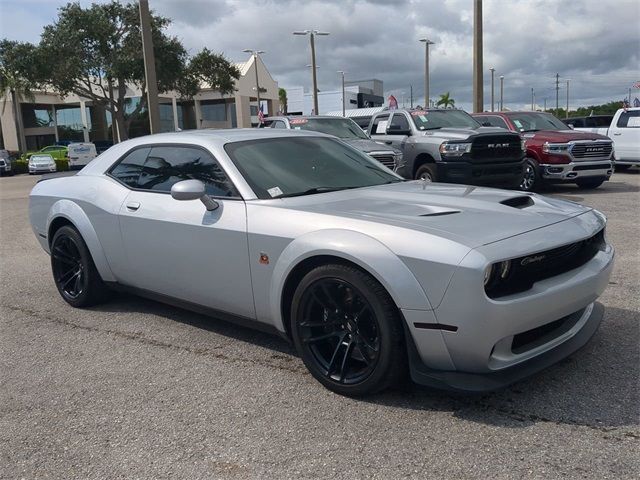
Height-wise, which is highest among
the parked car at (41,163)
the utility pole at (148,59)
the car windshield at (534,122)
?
the utility pole at (148,59)

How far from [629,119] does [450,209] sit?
49.4 feet

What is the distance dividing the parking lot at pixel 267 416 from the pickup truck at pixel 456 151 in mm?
6160

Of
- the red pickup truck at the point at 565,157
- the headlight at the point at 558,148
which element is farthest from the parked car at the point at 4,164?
the headlight at the point at 558,148

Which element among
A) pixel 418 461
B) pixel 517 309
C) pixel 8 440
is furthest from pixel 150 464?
pixel 517 309

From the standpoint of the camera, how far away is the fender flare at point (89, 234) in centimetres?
486

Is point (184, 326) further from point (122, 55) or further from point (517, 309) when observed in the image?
point (122, 55)

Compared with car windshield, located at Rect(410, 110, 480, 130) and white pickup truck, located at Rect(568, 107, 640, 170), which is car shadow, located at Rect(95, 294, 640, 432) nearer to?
car windshield, located at Rect(410, 110, 480, 130)

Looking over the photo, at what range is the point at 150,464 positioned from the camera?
2.73 metres

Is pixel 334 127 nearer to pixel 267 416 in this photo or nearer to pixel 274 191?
pixel 274 191

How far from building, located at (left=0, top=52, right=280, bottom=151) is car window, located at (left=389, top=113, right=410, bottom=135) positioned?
4542 cm

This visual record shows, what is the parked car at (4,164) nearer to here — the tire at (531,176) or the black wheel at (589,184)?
the tire at (531,176)

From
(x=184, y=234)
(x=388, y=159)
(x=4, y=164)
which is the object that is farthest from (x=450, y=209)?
(x=4, y=164)

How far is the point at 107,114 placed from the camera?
209 feet

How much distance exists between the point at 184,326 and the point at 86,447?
1.76m
